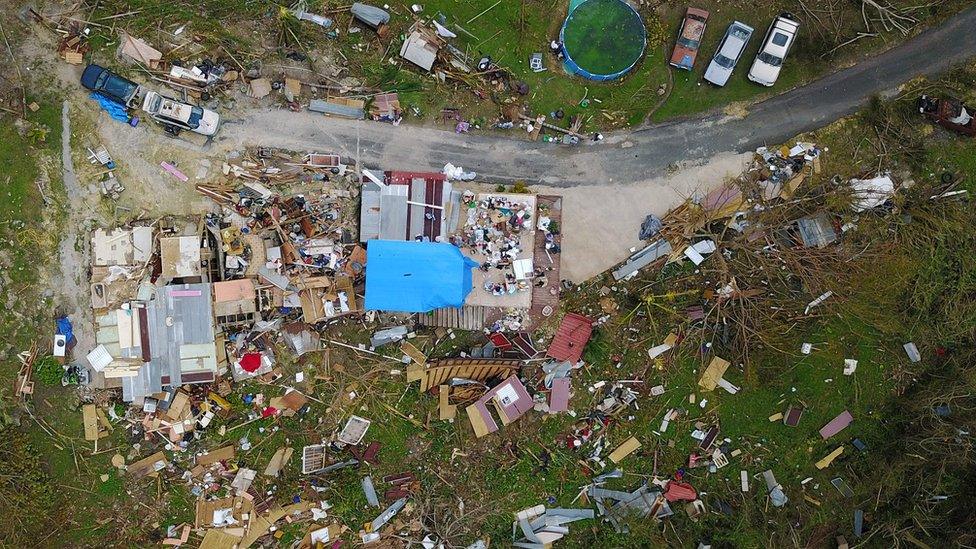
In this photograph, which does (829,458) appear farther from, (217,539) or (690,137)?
(217,539)

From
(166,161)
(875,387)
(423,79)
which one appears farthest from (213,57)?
(875,387)

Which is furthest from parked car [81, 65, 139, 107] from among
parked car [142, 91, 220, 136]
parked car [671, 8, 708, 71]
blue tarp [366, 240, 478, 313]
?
parked car [671, 8, 708, 71]

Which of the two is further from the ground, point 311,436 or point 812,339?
point 812,339

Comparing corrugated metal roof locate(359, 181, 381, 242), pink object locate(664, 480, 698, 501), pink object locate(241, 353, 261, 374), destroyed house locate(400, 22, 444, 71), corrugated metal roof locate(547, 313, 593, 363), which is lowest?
pink object locate(664, 480, 698, 501)

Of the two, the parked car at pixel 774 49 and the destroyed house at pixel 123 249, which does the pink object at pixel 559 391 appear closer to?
the parked car at pixel 774 49

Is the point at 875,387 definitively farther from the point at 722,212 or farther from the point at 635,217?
the point at 635,217

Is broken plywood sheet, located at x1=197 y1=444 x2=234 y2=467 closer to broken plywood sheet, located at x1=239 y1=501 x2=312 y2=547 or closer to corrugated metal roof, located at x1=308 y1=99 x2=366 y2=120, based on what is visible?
broken plywood sheet, located at x1=239 y1=501 x2=312 y2=547
